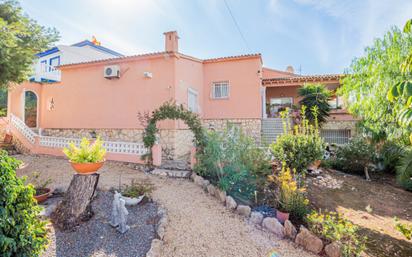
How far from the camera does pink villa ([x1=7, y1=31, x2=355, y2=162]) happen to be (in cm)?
1043

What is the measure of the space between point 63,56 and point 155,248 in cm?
2109

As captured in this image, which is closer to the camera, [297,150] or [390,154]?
[297,150]

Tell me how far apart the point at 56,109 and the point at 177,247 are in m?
13.4

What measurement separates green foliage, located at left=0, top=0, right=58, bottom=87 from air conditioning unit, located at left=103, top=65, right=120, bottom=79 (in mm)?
2862

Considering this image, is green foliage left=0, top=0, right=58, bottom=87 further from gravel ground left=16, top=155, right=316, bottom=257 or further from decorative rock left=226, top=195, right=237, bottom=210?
decorative rock left=226, top=195, right=237, bottom=210

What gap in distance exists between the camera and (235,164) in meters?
5.95

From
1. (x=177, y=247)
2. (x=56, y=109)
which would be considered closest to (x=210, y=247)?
(x=177, y=247)

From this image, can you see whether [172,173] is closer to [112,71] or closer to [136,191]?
[136,191]

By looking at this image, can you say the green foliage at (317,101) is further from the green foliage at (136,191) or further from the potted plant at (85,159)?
the potted plant at (85,159)

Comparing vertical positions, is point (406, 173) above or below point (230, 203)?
above

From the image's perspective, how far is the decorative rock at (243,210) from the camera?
4836 millimetres

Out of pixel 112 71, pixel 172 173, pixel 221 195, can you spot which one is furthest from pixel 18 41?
pixel 221 195

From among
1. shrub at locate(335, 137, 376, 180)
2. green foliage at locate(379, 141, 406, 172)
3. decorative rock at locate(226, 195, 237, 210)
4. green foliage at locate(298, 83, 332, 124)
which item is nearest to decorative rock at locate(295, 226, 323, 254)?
decorative rock at locate(226, 195, 237, 210)

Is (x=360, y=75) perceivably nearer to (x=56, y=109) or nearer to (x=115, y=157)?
(x=115, y=157)
